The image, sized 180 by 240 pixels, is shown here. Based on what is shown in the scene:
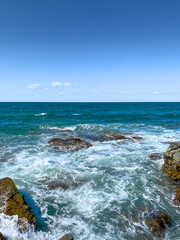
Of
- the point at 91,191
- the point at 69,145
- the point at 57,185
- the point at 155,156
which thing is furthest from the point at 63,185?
the point at 155,156

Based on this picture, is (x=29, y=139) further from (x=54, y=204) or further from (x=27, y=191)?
(x=54, y=204)

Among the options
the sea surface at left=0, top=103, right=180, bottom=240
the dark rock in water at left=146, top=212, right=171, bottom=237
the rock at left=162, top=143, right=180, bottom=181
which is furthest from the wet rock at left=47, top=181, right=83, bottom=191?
the rock at left=162, top=143, right=180, bottom=181

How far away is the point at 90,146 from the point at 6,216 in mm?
12036

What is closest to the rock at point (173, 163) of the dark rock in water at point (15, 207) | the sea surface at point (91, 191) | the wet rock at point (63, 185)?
the sea surface at point (91, 191)

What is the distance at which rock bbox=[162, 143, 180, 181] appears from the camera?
10.8 m

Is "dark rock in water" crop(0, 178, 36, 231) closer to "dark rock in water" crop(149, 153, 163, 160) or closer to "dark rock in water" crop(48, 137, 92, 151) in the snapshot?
"dark rock in water" crop(48, 137, 92, 151)

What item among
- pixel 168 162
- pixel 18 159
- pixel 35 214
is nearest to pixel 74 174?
pixel 35 214

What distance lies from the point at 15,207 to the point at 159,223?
22.8 ft

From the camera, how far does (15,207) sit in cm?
724

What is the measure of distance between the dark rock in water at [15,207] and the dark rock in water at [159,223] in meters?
5.44

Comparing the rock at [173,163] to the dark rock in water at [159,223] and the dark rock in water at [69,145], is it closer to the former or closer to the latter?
the dark rock in water at [159,223]

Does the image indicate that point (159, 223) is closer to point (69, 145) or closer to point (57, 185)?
point (57, 185)

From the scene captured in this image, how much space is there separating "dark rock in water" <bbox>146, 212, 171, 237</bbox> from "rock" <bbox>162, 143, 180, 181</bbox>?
4093 mm

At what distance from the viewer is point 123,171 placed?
1223 cm
